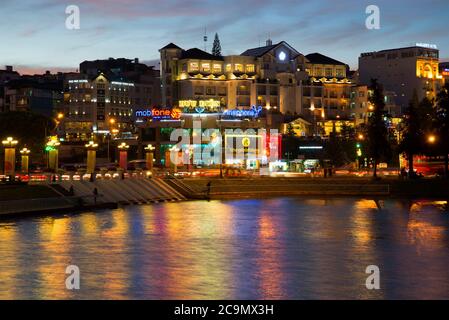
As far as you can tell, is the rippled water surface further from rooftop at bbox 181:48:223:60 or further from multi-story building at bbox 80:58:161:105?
multi-story building at bbox 80:58:161:105

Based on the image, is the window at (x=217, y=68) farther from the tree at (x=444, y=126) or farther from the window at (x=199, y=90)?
the tree at (x=444, y=126)

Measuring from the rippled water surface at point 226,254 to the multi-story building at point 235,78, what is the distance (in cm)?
8743

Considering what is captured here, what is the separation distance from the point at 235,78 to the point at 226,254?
112 m

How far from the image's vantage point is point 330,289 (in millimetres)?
26719

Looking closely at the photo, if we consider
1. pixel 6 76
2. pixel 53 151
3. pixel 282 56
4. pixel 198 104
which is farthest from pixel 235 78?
pixel 53 151

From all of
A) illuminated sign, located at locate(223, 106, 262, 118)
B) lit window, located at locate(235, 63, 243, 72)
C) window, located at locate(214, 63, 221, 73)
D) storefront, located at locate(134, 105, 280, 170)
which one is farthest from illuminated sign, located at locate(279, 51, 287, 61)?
illuminated sign, located at locate(223, 106, 262, 118)

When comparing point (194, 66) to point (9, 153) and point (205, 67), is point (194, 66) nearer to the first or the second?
point (205, 67)

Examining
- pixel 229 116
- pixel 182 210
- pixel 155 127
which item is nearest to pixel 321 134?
pixel 229 116

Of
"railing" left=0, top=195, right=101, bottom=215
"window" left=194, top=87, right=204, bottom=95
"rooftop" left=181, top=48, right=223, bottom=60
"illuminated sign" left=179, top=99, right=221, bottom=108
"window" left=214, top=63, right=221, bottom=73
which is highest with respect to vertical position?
"rooftop" left=181, top=48, right=223, bottom=60

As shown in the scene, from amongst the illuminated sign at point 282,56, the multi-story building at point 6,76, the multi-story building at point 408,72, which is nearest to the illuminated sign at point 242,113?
the illuminated sign at point 282,56

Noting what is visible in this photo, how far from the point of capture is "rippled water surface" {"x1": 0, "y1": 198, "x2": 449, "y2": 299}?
26.5 m

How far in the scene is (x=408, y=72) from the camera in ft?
538

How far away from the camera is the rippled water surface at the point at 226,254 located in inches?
1043

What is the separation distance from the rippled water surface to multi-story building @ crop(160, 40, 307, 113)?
8743cm
